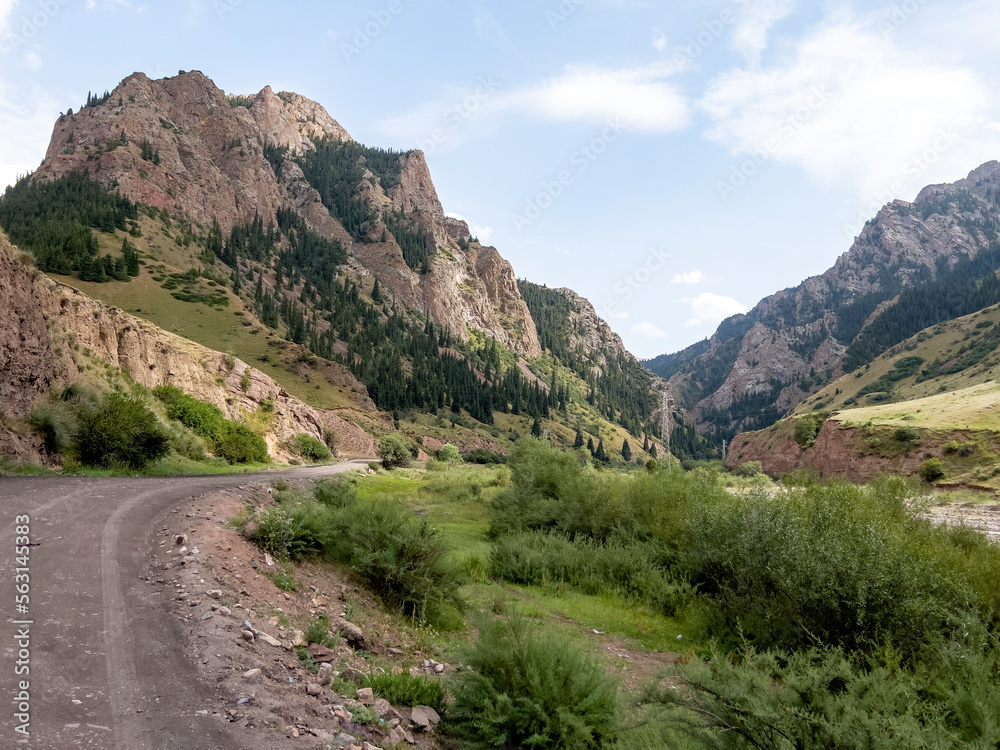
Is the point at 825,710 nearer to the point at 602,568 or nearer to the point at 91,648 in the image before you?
the point at 91,648

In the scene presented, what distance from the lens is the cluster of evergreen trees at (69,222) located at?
57.2 metres

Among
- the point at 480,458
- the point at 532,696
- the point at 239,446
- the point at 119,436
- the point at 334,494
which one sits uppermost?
the point at 119,436

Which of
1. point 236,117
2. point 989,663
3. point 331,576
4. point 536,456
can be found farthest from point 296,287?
point 989,663

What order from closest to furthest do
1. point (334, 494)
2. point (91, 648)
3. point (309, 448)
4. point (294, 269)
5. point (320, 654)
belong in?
point (91, 648) → point (320, 654) → point (334, 494) → point (309, 448) → point (294, 269)

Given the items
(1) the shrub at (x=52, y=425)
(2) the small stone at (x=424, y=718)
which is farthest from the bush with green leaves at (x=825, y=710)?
(1) the shrub at (x=52, y=425)

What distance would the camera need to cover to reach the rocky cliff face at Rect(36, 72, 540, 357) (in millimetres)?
93500

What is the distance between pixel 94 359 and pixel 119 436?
9.79 metres

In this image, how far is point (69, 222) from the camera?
64.3 meters

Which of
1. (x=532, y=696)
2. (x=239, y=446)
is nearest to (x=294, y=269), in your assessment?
(x=239, y=446)

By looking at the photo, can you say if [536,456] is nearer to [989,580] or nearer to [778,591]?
[778,591]

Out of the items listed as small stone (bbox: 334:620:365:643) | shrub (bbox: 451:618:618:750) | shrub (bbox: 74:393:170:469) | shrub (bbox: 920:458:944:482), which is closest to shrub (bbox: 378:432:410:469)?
shrub (bbox: 74:393:170:469)

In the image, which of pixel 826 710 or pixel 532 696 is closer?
pixel 826 710

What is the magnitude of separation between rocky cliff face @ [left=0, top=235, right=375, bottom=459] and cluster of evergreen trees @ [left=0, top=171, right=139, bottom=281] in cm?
2443

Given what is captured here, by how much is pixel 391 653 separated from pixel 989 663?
7837mm
